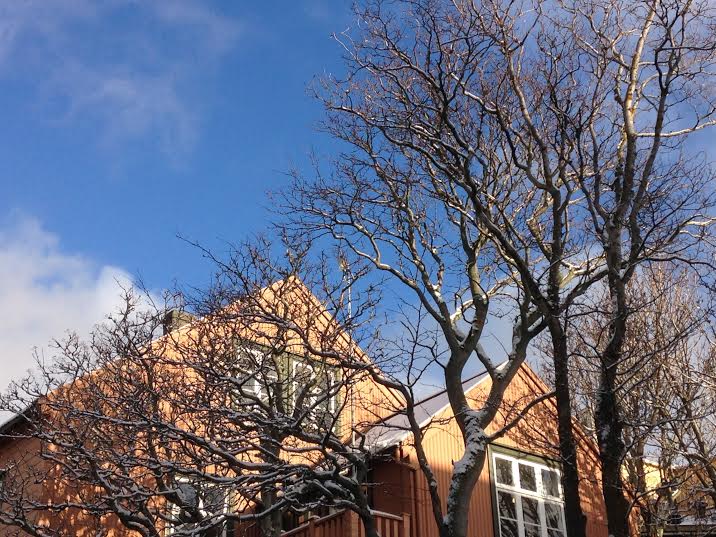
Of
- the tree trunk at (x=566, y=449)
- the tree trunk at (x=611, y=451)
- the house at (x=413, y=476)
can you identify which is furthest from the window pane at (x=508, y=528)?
the tree trunk at (x=611, y=451)

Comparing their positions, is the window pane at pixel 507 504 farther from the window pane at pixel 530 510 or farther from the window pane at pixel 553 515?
the window pane at pixel 553 515

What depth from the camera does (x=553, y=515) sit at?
18391mm

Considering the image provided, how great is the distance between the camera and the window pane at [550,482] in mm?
18688

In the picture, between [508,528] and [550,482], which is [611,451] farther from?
[550,482]

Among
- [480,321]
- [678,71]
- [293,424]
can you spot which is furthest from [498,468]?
[678,71]

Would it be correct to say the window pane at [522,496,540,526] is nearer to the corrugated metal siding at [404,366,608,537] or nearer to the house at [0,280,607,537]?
the house at [0,280,607,537]

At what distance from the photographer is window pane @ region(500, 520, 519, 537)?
17.2 m

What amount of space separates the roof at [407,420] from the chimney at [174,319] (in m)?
4.60

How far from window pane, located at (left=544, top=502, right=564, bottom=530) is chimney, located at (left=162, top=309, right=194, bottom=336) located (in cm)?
945

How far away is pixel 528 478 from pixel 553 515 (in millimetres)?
1021

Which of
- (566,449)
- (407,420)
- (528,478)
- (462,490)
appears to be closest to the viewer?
(566,449)

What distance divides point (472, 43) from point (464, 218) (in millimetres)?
3435

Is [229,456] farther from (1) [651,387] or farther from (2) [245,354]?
(1) [651,387]

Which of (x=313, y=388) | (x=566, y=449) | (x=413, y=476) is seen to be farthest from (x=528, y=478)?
(x=566, y=449)
